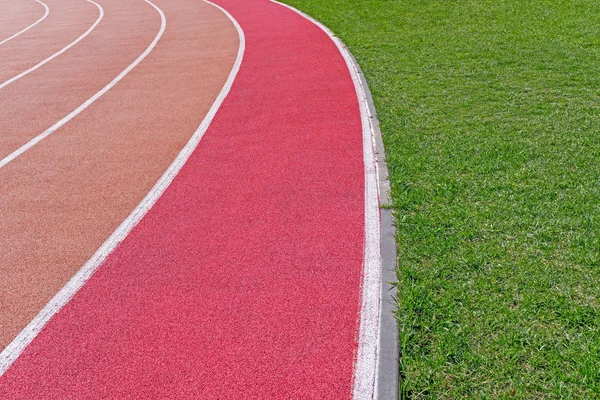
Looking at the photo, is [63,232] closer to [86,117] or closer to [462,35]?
[86,117]

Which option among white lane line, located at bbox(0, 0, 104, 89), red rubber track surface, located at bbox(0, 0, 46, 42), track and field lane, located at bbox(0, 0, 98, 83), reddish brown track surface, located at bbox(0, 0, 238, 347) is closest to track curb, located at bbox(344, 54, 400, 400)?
reddish brown track surface, located at bbox(0, 0, 238, 347)

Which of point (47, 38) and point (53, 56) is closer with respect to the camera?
point (53, 56)

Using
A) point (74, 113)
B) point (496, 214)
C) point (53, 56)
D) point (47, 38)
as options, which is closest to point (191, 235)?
point (496, 214)

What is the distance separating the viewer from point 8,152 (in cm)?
825

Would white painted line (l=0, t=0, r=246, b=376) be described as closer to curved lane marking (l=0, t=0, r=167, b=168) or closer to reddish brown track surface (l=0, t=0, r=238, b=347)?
reddish brown track surface (l=0, t=0, r=238, b=347)

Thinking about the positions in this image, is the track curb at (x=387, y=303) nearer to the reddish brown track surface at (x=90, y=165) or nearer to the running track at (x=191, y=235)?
the running track at (x=191, y=235)

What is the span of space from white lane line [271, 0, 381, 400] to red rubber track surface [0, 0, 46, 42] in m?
13.9

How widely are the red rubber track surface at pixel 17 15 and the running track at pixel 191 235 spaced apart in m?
8.14

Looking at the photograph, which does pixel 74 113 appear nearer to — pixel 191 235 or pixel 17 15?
pixel 191 235

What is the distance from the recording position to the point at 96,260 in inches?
215

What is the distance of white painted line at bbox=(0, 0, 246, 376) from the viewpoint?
4.43 meters

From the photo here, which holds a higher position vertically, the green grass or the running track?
the green grass

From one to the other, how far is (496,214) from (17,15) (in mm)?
21044

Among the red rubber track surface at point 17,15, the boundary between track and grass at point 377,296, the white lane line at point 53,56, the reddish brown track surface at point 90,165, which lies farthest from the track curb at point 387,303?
the red rubber track surface at point 17,15
